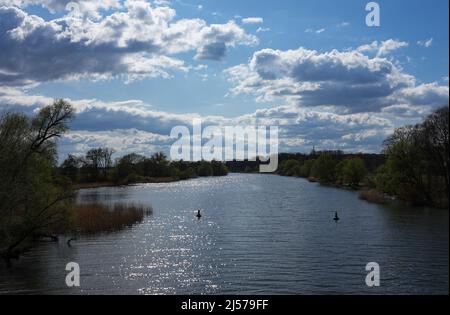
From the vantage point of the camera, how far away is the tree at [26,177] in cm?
2717

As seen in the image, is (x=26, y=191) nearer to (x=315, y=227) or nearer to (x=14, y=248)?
(x=14, y=248)

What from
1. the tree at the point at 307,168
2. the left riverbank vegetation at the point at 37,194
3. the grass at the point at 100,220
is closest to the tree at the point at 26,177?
the left riverbank vegetation at the point at 37,194

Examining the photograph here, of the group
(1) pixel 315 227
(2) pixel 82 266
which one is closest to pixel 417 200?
(1) pixel 315 227

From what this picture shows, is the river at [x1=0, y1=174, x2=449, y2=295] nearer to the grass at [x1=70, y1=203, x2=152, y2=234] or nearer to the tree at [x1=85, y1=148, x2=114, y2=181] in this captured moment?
the grass at [x1=70, y1=203, x2=152, y2=234]

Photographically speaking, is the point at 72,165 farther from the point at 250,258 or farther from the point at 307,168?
the point at 250,258

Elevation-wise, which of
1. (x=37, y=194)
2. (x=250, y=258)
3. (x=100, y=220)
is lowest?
(x=250, y=258)

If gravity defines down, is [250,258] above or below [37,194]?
below

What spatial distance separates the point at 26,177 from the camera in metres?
29.0

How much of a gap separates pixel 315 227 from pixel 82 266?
22131 mm

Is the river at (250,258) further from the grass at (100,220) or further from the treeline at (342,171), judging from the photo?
the treeline at (342,171)

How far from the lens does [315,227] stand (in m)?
43.9

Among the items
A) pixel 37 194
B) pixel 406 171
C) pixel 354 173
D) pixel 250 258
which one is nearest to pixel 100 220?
pixel 37 194
